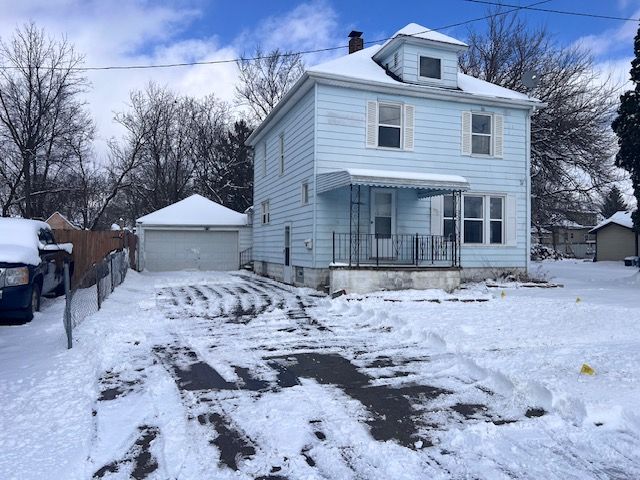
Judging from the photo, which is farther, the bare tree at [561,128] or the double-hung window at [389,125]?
the bare tree at [561,128]

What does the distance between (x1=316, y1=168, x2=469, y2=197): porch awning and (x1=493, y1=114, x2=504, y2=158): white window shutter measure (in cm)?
292

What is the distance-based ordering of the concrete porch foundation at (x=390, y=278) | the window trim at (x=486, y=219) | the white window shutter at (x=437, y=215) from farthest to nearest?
the window trim at (x=486, y=219) < the white window shutter at (x=437, y=215) < the concrete porch foundation at (x=390, y=278)

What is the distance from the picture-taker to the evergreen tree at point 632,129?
54.0 ft

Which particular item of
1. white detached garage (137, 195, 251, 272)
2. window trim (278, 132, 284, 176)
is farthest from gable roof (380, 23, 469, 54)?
white detached garage (137, 195, 251, 272)

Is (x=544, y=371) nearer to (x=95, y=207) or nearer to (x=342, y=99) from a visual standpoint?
(x=342, y=99)

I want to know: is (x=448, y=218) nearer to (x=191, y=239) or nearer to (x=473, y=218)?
(x=473, y=218)

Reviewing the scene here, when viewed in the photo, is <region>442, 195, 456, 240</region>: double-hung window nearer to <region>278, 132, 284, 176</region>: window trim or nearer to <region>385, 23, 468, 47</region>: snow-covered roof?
<region>385, 23, 468, 47</region>: snow-covered roof

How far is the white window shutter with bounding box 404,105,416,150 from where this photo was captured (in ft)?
47.1

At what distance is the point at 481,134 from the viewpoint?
15383 millimetres

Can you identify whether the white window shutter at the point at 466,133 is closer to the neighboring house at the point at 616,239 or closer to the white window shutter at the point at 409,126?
the white window shutter at the point at 409,126

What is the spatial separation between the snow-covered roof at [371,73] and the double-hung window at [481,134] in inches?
27.4

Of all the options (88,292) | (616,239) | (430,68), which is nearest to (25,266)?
(88,292)

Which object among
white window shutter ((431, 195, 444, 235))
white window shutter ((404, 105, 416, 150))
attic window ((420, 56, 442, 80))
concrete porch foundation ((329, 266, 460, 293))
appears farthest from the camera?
attic window ((420, 56, 442, 80))

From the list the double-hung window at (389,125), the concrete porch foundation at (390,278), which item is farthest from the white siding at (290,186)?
the double-hung window at (389,125)
